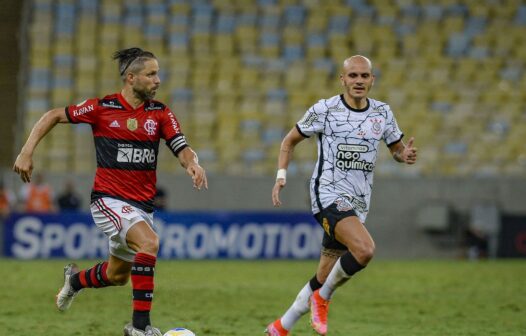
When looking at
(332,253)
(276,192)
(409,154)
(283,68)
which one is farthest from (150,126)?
(283,68)

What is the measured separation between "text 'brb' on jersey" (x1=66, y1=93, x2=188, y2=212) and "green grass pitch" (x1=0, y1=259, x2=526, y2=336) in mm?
1502

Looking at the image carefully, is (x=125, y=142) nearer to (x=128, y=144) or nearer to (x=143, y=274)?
(x=128, y=144)

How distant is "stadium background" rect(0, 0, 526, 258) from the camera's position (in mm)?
23078

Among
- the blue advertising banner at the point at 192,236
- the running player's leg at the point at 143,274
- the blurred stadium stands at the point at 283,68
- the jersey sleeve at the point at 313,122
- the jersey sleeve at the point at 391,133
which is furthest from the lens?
the blurred stadium stands at the point at 283,68

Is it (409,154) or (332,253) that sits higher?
(409,154)

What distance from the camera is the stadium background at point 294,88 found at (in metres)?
23.1

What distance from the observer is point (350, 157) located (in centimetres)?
860

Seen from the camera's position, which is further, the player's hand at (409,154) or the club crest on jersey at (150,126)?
the player's hand at (409,154)

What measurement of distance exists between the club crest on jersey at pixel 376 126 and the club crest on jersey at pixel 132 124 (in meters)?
1.90

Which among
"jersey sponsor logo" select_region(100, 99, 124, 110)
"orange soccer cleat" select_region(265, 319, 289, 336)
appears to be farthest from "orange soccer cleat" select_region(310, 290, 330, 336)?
"jersey sponsor logo" select_region(100, 99, 124, 110)

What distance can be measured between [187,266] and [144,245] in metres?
10.8

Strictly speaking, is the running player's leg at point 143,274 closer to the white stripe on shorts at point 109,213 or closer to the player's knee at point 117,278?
the white stripe on shorts at point 109,213

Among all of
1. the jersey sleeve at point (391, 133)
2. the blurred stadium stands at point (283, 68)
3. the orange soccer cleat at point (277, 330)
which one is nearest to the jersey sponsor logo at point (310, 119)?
the jersey sleeve at point (391, 133)

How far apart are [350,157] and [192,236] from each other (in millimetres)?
12838
